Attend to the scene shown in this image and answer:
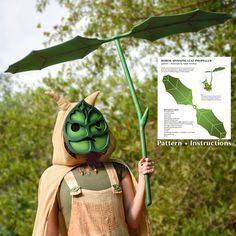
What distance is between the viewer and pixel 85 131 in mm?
2764

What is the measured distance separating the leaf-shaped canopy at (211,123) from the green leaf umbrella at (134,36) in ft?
1.66

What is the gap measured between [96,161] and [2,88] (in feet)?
24.2

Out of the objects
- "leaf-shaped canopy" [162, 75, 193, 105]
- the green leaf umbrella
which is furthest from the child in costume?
"leaf-shaped canopy" [162, 75, 193, 105]

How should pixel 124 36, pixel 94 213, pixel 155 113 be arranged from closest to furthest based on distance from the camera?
pixel 94 213
pixel 124 36
pixel 155 113

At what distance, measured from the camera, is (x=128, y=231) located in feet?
9.29

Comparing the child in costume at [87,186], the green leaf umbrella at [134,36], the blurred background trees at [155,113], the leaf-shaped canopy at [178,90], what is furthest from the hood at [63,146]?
the blurred background trees at [155,113]

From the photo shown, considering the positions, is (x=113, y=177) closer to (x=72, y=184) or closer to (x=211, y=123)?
(x=72, y=184)

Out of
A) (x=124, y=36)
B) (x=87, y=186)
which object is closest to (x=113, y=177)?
(x=87, y=186)

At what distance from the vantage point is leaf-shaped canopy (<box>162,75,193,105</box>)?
331 cm

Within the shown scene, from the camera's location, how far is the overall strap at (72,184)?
107 inches

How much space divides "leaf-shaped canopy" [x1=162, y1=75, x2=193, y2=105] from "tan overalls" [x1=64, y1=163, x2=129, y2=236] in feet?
2.49

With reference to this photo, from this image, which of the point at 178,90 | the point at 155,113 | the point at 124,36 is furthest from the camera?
the point at 155,113

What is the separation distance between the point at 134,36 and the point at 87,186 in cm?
67

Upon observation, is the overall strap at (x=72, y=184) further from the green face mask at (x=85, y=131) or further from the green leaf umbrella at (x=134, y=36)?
the green leaf umbrella at (x=134, y=36)
